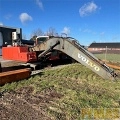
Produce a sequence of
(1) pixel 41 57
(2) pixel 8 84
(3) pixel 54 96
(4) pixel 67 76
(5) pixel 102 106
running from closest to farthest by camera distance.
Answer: (5) pixel 102 106
(3) pixel 54 96
(2) pixel 8 84
(4) pixel 67 76
(1) pixel 41 57

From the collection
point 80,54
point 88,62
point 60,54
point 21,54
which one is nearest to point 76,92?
point 88,62

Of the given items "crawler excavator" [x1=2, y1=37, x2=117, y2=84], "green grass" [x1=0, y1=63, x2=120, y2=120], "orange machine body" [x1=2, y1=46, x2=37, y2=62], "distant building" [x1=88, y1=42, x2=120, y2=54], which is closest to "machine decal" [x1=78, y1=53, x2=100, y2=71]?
"crawler excavator" [x1=2, y1=37, x2=117, y2=84]

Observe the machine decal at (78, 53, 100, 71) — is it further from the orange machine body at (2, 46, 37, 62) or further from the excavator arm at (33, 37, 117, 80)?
the orange machine body at (2, 46, 37, 62)

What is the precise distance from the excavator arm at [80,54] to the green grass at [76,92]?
34cm

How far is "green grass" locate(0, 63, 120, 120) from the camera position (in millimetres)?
4906

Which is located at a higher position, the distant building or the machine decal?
the distant building

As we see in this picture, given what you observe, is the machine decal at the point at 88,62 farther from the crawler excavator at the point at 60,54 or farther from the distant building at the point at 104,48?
the distant building at the point at 104,48

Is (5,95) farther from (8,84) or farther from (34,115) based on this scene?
(34,115)

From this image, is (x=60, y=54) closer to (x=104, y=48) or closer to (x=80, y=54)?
(x=80, y=54)

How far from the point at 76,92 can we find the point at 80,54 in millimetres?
2635

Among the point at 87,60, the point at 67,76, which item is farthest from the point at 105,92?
the point at 67,76

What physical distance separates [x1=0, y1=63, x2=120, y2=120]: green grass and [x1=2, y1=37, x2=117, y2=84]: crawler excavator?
0.45 m

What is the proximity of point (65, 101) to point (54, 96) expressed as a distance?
1.89ft

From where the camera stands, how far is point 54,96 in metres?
6.00
